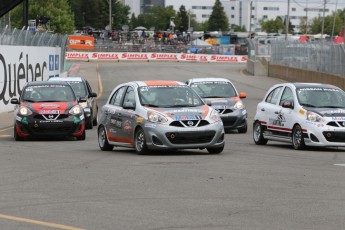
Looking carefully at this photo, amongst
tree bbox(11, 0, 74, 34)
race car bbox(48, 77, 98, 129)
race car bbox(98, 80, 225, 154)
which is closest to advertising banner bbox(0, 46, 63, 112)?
race car bbox(48, 77, 98, 129)

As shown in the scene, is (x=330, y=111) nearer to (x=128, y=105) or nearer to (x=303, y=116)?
(x=303, y=116)

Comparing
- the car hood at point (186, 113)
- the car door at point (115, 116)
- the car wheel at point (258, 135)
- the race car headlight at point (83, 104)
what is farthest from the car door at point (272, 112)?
the race car headlight at point (83, 104)

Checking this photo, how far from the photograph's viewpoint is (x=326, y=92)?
20.0 metres

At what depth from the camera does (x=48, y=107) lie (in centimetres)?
2238

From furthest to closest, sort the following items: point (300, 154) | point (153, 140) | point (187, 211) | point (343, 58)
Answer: point (343, 58)
point (300, 154)
point (153, 140)
point (187, 211)

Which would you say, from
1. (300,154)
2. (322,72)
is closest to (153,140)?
(300,154)

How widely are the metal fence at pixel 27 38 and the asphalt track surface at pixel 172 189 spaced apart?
48.6ft

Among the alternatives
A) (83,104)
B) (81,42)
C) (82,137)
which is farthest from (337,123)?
(81,42)

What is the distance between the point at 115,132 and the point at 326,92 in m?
4.72

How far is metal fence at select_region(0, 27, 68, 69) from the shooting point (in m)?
Answer: 33.8

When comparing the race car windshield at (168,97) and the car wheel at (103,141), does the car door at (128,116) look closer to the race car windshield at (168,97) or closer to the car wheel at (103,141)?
the race car windshield at (168,97)

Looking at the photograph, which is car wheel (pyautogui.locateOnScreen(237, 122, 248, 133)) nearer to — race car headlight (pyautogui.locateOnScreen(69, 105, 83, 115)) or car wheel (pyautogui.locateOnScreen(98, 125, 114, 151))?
race car headlight (pyautogui.locateOnScreen(69, 105, 83, 115))

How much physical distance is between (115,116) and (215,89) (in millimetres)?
8710

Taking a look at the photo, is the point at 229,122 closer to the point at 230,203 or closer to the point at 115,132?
the point at 115,132
